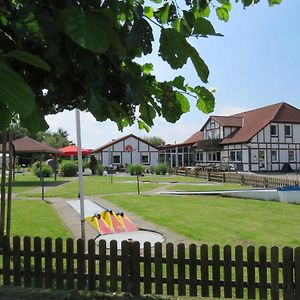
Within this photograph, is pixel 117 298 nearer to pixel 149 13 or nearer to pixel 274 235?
pixel 149 13

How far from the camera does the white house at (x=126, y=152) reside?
63.3m

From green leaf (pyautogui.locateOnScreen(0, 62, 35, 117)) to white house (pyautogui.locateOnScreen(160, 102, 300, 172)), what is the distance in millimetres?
47526

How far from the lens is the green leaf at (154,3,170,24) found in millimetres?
2559

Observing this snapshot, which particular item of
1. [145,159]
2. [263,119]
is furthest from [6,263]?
[145,159]

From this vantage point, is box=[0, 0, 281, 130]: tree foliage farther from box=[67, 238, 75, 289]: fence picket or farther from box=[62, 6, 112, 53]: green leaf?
box=[67, 238, 75, 289]: fence picket

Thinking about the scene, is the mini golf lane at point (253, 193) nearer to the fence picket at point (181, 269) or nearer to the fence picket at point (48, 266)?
the fence picket at point (181, 269)

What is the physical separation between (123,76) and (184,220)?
10.9m

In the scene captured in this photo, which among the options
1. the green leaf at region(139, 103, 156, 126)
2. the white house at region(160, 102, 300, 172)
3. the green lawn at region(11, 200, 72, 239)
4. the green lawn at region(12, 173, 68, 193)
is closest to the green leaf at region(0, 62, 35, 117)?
the green leaf at region(139, 103, 156, 126)

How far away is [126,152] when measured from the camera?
64438mm

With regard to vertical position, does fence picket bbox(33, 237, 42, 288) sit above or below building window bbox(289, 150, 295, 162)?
below

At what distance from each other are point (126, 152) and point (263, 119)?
2237cm

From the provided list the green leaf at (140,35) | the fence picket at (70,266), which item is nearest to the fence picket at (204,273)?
the fence picket at (70,266)

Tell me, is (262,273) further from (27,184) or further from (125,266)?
(27,184)

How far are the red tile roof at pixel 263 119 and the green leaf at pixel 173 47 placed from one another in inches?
1848
